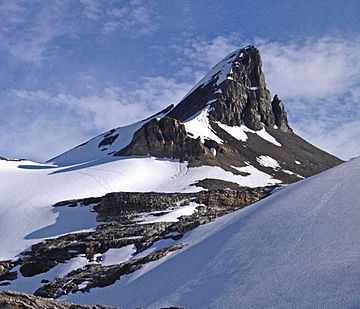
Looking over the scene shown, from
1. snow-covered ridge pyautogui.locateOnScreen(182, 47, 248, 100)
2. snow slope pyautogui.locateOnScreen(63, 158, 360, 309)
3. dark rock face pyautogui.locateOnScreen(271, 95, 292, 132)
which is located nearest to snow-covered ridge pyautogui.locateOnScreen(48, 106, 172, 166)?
snow-covered ridge pyautogui.locateOnScreen(182, 47, 248, 100)

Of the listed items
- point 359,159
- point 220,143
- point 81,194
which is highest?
point 220,143

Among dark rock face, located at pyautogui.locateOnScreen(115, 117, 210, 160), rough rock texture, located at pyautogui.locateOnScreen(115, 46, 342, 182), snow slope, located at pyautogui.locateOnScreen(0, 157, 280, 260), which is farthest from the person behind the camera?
rough rock texture, located at pyautogui.locateOnScreen(115, 46, 342, 182)

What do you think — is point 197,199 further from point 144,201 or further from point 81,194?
point 81,194

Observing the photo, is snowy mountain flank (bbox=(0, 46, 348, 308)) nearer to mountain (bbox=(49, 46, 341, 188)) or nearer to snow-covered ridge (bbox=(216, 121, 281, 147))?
mountain (bbox=(49, 46, 341, 188))

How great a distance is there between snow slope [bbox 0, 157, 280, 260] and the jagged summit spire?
28.3m

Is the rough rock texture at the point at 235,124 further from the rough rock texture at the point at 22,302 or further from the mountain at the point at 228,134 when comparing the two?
the rough rock texture at the point at 22,302

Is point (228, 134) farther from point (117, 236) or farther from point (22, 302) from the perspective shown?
point (22, 302)

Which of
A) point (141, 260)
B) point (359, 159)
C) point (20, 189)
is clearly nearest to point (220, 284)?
point (141, 260)

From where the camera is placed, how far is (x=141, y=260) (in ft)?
114

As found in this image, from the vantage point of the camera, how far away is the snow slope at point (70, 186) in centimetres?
6869

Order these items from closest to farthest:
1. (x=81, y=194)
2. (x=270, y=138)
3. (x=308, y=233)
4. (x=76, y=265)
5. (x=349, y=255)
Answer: (x=349, y=255) < (x=308, y=233) < (x=76, y=265) < (x=81, y=194) < (x=270, y=138)

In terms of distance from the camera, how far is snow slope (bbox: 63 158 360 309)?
1917 centimetres

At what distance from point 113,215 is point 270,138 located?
2391 inches

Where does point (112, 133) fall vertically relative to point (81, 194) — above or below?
above
